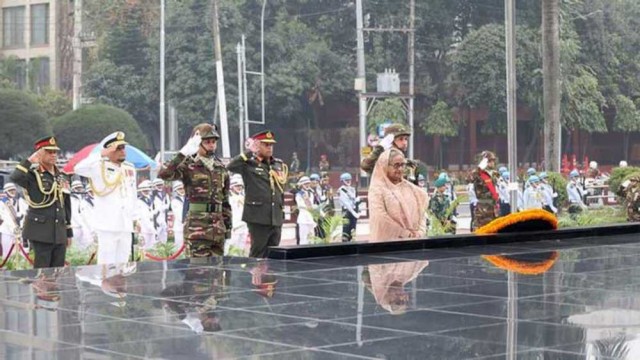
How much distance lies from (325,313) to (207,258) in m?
3.12

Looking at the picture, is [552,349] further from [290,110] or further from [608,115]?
[608,115]

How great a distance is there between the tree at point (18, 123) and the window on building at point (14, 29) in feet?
30.7

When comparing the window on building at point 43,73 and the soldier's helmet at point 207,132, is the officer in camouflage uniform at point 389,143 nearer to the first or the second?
the soldier's helmet at point 207,132

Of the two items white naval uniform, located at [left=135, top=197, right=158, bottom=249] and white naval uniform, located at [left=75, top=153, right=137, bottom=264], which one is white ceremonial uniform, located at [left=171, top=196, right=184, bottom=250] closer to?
white naval uniform, located at [left=135, top=197, right=158, bottom=249]

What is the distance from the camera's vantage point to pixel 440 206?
66.5 feet

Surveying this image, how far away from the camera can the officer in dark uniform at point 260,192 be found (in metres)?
10.7

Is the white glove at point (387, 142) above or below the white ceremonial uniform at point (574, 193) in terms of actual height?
above

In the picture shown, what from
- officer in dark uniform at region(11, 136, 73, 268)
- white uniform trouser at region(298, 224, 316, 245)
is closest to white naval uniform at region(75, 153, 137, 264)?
officer in dark uniform at region(11, 136, 73, 268)

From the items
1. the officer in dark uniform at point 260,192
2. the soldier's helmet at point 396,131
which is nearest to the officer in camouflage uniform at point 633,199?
the soldier's helmet at point 396,131

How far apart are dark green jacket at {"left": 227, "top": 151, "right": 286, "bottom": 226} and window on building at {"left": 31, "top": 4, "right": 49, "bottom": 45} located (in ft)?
116

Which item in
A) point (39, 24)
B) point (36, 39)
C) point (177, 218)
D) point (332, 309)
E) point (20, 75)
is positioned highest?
point (39, 24)

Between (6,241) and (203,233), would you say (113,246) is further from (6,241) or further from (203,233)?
(6,241)

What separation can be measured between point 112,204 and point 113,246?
0.40 m

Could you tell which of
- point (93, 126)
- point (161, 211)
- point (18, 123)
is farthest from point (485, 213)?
point (18, 123)
